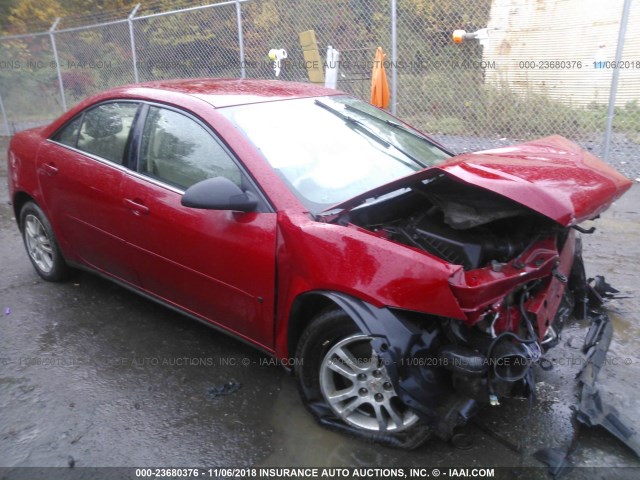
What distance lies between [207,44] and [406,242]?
7.81m

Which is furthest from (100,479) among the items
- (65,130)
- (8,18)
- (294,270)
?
(8,18)

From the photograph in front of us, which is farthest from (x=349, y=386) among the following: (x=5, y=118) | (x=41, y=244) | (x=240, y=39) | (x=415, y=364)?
(x=5, y=118)

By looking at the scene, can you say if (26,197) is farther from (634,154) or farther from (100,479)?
(634,154)

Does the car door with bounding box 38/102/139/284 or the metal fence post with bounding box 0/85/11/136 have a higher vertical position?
the car door with bounding box 38/102/139/284

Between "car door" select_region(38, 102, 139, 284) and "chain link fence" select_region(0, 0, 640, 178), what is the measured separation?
4468 millimetres

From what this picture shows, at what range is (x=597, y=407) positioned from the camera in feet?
8.48

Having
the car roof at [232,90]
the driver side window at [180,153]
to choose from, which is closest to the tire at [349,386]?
the driver side window at [180,153]

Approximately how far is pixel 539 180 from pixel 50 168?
3377 mm

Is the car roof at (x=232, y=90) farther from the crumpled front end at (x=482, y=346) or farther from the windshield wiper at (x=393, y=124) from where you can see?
the crumpled front end at (x=482, y=346)

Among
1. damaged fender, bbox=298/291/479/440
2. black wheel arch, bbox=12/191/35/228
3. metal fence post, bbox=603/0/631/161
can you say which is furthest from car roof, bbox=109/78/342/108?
metal fence post, bbox=603/0/631/161

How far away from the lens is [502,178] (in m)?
2.30

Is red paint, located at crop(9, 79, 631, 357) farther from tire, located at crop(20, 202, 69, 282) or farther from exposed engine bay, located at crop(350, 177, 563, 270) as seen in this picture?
tire, located at crop(20, 202, 69, 282)

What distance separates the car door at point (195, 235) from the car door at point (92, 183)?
18 centimetres

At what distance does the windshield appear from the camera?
2912 millimetres
